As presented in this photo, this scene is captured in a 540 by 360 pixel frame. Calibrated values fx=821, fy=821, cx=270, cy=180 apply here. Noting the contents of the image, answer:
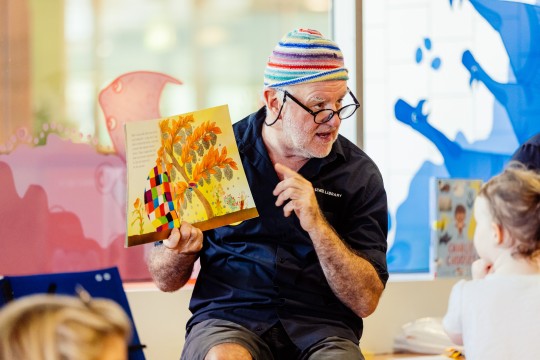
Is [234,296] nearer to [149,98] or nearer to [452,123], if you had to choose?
[149,98]

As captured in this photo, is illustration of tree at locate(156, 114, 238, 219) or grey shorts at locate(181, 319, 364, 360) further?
illustration of tree at locate(156, 114, 238, 219)

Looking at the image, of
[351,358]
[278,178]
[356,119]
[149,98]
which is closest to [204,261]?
[278,178]

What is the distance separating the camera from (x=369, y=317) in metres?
4.29

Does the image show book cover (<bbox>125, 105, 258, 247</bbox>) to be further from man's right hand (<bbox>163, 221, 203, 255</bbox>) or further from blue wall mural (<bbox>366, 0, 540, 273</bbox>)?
blue wall mural (<bbox>366, 0, 540, 273</bbox>)

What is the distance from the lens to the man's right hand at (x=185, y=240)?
2516 mm

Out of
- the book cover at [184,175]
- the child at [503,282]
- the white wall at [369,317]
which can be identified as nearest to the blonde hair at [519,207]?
the child at [503,282]

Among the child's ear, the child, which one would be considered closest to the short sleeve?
the child

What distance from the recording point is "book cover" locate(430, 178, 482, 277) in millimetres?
4461

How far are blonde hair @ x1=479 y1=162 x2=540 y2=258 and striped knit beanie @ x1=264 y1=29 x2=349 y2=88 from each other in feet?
2.10

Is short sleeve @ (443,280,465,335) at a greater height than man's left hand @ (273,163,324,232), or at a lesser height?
lesser

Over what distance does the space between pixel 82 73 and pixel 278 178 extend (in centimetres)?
144

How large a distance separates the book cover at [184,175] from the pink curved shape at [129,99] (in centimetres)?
124

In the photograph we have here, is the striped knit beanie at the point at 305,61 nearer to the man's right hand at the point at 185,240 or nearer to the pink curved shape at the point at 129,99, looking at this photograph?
the man's right hand at the point at 185,240

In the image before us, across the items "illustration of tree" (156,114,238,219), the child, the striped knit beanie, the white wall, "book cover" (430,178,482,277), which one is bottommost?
the white wall
